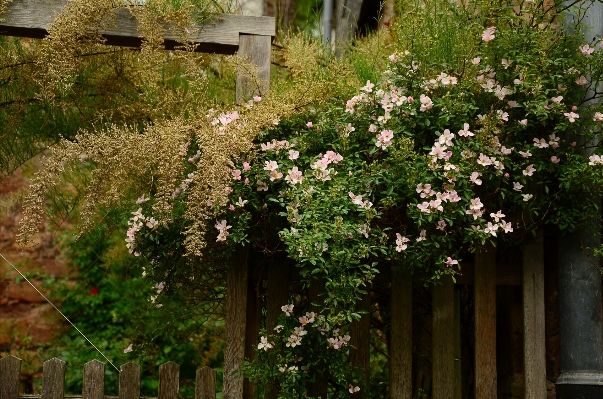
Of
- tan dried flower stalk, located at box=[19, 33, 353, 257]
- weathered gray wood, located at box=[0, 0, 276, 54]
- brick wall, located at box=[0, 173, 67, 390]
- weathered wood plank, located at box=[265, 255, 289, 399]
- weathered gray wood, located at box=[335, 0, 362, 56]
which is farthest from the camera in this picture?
brick wall, located at box=[0, 173, 67, 390]

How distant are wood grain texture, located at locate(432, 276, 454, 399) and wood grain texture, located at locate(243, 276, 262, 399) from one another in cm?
79

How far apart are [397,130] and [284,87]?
81cm

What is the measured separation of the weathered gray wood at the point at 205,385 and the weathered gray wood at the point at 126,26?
153cm

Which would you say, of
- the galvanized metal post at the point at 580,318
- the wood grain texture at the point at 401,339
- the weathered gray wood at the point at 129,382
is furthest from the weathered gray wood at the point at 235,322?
the galvanized metal post at the point at 580,318

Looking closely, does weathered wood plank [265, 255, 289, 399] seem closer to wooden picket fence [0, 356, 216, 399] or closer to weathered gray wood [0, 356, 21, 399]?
wooden picket fence [0, 356, 216, 399]

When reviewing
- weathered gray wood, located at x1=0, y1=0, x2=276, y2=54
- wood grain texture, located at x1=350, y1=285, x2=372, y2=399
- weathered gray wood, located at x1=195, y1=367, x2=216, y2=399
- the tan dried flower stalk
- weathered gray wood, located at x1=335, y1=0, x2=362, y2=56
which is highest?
weathered gray wood, located at x1=335, y1=0, x2=362, y2=56

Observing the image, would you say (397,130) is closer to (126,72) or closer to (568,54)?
(568,54)

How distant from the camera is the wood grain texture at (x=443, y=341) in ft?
9.32

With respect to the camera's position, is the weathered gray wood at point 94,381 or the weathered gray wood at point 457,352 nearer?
the weathered gray wood at point 94,381

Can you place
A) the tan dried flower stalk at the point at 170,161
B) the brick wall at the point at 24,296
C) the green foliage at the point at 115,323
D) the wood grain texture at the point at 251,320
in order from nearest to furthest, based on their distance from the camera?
the tan dried flower stalk at the point at 170,161 < the wood grain texture at the point at 251,320 < the green foliage at the point at 115,323 < the brick wall at the point at 24,296

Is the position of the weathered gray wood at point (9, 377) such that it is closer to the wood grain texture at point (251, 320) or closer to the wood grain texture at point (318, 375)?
the wood grain texture at point (251, 320)

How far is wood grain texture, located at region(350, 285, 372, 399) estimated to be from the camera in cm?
286

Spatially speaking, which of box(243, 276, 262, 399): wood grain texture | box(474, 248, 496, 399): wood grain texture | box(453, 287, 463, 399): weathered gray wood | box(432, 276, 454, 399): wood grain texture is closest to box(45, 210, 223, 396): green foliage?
box(243, 276, 262, 399): wood grain texture

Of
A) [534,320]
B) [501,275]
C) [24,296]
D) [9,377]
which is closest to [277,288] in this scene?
[501,275]
